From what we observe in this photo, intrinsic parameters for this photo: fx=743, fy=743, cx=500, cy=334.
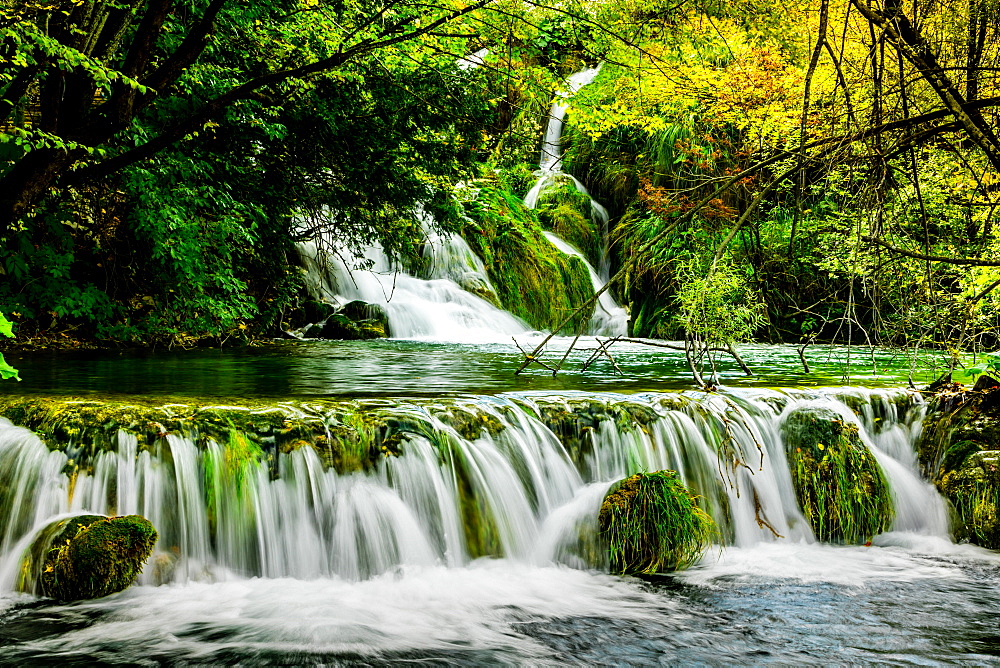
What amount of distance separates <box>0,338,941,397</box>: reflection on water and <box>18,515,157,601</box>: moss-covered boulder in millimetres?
1947

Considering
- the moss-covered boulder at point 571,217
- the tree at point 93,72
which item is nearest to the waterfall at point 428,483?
the tree at point 93,72

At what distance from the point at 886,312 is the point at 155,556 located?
1492 cm

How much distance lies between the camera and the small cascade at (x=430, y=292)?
14688mm

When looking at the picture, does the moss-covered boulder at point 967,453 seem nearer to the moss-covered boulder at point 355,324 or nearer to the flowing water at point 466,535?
the flowing water at point 466,535

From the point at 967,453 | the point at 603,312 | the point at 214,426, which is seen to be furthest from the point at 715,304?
the point at 603,312

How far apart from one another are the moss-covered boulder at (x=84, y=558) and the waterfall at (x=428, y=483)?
0.17 m

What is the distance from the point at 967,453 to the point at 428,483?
4.12 m

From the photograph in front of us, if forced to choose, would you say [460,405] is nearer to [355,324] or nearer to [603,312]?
[355,324]

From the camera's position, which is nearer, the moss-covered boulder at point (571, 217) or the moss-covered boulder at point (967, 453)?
the moss-covered boulder at point (967, 453)

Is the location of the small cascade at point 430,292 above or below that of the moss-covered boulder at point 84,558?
above

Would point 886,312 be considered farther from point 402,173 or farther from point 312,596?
point 312,596

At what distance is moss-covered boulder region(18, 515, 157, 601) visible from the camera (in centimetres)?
381

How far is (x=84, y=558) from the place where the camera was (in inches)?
151

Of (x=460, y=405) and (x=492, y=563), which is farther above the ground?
(x=460, y=405)
